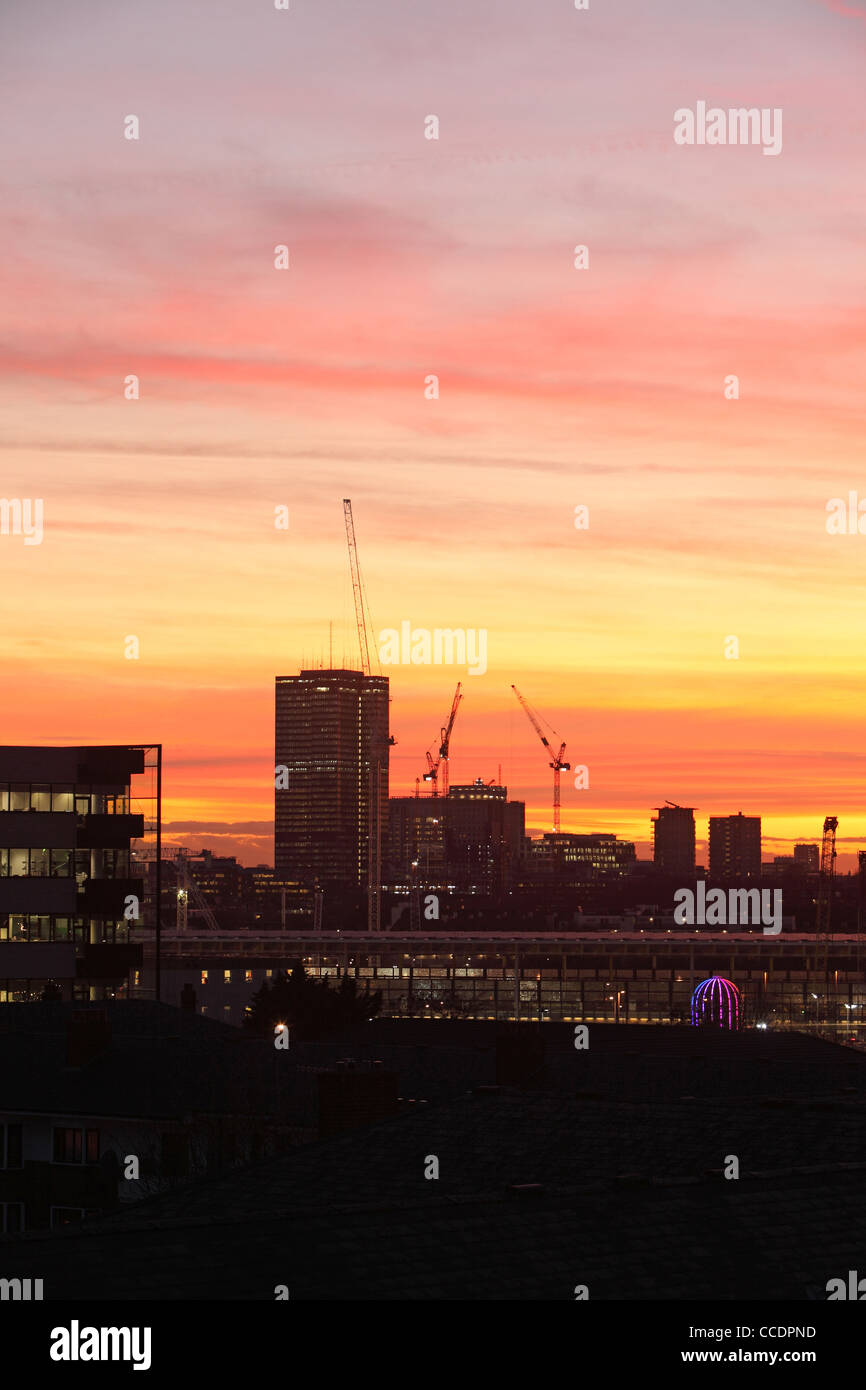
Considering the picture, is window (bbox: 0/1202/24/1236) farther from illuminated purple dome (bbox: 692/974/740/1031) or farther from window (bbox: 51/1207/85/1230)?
illuminated purple dome (bbox: 692/974/740/1031)

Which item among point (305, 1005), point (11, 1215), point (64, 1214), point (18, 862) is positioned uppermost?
point (18, 862)

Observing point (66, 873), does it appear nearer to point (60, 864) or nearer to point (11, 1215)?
point (60, 864)

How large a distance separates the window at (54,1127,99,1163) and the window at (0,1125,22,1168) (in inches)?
65.0

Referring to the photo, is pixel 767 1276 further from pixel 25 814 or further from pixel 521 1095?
pixel 25 814

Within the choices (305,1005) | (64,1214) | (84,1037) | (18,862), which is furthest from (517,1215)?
(18,862)

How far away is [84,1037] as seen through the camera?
67.1m

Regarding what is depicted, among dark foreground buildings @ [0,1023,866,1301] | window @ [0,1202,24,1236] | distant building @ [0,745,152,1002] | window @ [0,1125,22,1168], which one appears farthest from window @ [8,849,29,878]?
dark foreground buildings @ [0,1023,866,1301]

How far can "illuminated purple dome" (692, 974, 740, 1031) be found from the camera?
Answer: 15900cm

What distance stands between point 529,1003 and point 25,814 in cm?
7478

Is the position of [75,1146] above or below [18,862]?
below

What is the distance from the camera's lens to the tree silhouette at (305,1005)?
11300 cm

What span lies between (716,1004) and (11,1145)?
105162mm

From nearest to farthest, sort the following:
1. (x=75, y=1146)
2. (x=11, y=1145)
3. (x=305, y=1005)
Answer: (x=75, y=1146) < (x=11, y=1145) < (x=305, y=1005)
